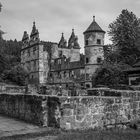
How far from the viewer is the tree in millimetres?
53925

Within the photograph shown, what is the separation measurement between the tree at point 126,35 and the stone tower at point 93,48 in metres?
2.94

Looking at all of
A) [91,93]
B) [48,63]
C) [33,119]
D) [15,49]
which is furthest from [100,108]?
[15,49]

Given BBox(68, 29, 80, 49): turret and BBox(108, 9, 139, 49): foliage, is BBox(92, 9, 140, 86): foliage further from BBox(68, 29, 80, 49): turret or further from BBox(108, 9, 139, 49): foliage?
BBox(68, 29, 80, 49): turret

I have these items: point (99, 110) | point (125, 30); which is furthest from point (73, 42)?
point (99, 110)

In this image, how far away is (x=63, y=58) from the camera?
7150 centimetres

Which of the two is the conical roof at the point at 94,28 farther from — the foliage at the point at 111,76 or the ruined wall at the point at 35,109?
the ruined wall at the point at 35,109

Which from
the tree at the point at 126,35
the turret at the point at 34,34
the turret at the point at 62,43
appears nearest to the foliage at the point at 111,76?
the tree at the point at 126,35

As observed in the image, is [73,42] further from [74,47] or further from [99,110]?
[99,110]

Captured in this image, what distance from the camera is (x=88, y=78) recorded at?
5897 centimetres

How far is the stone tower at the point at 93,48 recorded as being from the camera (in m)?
58.4

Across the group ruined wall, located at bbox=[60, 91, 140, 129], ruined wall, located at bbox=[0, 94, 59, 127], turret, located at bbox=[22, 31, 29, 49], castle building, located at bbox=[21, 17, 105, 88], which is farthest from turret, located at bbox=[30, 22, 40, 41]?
ruined wall, located at bbox=[60, 91, 140, 129]

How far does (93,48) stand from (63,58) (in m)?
14.2

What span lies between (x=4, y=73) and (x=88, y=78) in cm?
1726

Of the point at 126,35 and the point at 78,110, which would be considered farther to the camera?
the point at 126,35
